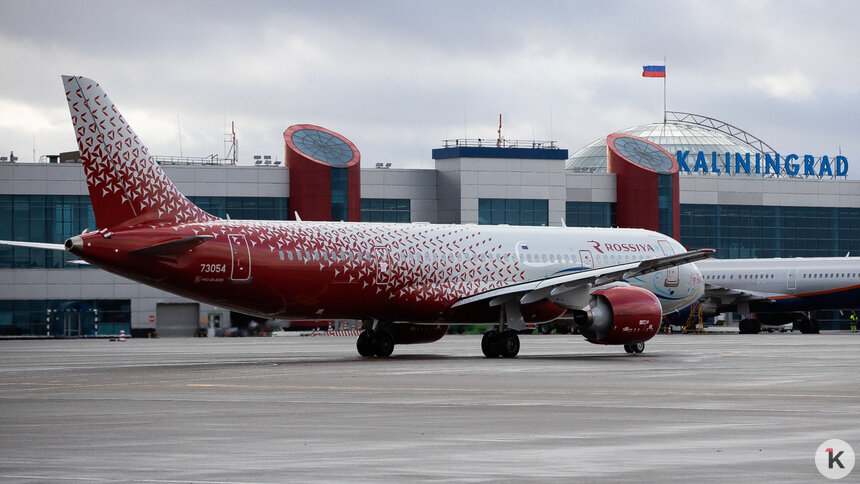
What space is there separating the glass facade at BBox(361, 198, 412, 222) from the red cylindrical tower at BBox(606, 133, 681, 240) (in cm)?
1644

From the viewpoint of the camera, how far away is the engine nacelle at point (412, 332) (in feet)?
139

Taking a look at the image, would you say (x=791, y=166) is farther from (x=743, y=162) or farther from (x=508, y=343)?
(x=508, y=343)

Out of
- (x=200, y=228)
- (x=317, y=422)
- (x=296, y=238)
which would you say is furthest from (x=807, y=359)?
(x=317, y=422)

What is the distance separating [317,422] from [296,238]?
19.0 m

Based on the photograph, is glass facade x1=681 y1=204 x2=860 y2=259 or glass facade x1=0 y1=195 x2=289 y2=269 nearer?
glass facade x1=0 y1=195 x2=289 y2=269

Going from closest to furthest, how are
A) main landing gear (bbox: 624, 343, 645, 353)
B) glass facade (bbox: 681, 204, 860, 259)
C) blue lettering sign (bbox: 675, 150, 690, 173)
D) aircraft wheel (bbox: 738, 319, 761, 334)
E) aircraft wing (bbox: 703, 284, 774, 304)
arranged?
main landing gear (bbox: 624, 343, 645, 353) → aircraft wing (bbox: 703, 284, 774, 304) → aircraft wheel (bbox: 738, 319, 761, 334) → glass facade (bbox: 681, 204, 860, 259) → blue lettering sign (bbox: 675, 150, 690, 173)

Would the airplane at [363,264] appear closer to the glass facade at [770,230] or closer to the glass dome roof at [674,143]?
the glass facade at [770,230]

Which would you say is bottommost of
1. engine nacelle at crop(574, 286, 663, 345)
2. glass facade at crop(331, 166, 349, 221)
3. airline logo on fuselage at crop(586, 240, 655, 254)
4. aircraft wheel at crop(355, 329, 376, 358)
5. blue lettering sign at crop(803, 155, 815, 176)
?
aircraft wheel at crop(355, 329, 376, 358)

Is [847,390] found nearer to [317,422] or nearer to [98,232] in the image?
[317,422]

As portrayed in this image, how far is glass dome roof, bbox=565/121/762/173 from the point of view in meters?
118

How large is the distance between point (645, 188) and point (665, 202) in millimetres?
1845

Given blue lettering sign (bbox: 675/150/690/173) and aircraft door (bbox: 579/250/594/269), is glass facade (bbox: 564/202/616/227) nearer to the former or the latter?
blue lettering sign (bbox: 675/150/690/173)

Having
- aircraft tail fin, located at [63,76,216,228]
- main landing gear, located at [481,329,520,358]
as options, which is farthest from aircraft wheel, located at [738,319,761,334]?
aircraft tail fin, located at [63,76,216,228]

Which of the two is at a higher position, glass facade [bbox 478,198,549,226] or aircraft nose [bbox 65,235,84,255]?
glass facade [bbox 478,198,549,226]
